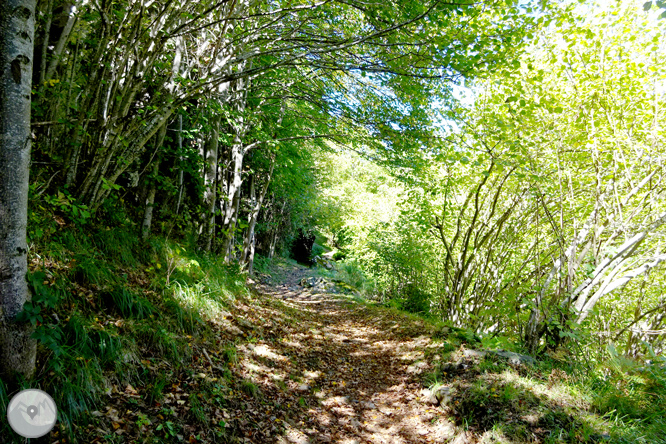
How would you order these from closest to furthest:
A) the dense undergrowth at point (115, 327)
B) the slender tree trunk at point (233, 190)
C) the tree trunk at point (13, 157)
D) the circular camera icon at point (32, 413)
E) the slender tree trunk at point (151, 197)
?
1. the tree trunk at point (13, 157)
2. the circular camera icon at point (32, 413)
3. the dense undergrowth at point (115, 327)
4. the slender tree trunk at point (151, 197)
5. the slender tree trunk at point (233, 190)

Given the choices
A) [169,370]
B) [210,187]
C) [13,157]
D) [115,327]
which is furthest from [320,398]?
[210,187]

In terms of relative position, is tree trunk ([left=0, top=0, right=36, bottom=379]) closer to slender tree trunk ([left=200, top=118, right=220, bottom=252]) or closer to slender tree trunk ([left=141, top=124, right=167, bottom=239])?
slender tree trunk ([left=141, top=124, right=167, bottom=239])

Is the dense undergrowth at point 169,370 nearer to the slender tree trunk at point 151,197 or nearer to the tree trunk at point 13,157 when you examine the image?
the tree trunk at point 13,157

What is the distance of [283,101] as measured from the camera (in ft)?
28.7

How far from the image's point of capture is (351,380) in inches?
→ 206

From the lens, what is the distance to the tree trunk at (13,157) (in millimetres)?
1937

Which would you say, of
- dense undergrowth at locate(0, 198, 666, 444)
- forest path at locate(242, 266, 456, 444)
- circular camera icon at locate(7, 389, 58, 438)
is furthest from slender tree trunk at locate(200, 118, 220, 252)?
circular camera icon at locate(7, 389, 58, 438)

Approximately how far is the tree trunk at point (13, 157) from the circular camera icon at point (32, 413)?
0.83 feet

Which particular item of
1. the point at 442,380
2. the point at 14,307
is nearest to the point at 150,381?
the point at 14,307

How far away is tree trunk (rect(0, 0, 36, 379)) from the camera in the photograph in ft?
6.35

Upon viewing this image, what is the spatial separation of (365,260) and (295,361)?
346 inches

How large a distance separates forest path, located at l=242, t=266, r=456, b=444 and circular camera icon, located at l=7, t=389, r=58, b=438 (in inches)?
66.8

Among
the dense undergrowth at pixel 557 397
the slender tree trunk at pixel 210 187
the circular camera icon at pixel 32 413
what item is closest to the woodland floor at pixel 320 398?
the dense undergrowth at pixel 557 397

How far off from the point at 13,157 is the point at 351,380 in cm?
478
